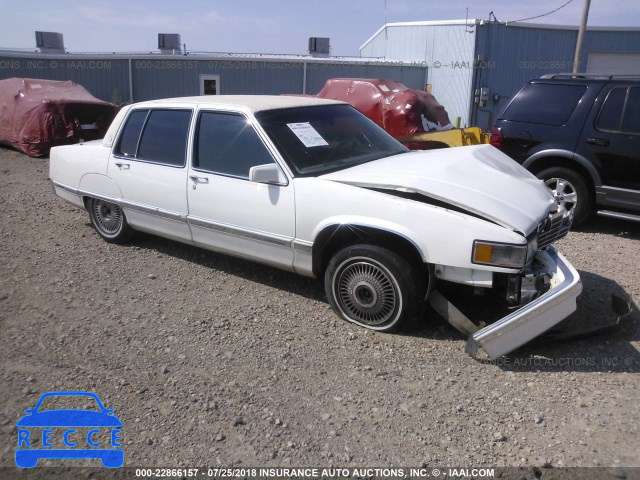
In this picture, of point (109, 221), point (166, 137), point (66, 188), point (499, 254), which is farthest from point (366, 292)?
point (66, 188)

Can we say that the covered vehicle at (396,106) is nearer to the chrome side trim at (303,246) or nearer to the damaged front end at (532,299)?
the chrome side trim at (303,246)

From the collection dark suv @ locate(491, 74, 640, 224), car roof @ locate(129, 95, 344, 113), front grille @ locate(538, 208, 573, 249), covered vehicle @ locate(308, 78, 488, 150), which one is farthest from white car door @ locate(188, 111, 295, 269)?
covered vehicle @ locate(308, 78, 488, 150)

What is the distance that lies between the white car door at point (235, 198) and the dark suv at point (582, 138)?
3.69 meters

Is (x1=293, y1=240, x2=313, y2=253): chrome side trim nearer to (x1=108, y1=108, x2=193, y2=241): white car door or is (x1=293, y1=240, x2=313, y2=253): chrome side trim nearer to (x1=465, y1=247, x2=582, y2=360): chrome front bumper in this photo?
Result: (x1=108, y1=108, x2=193, y2=241): white car door

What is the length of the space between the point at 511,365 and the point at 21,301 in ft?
12.7

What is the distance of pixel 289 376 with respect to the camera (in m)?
3.60

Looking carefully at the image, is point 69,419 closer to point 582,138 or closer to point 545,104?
point 582,138

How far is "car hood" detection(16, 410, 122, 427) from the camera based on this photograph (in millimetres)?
3121

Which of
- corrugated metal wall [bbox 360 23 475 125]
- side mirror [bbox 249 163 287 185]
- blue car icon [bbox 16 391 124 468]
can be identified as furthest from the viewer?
corrugated metal wall [bbox 360 23 475 125]

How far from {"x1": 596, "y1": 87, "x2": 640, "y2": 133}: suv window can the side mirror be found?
4.29 metres

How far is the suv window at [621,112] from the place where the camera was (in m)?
6.39

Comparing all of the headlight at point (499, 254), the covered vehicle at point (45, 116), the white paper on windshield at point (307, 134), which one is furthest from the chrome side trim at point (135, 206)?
the covered vehicle at point (45, 116)

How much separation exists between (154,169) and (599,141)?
16.2ft

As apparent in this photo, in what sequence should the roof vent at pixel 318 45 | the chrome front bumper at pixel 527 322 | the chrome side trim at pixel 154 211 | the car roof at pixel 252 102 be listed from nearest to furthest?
the chrome front bumper at pixel 527 322 < the car roof at pixel 252 102 < the chrome side trim at pixel 154 211 < the roof vent at pixel 318 45
